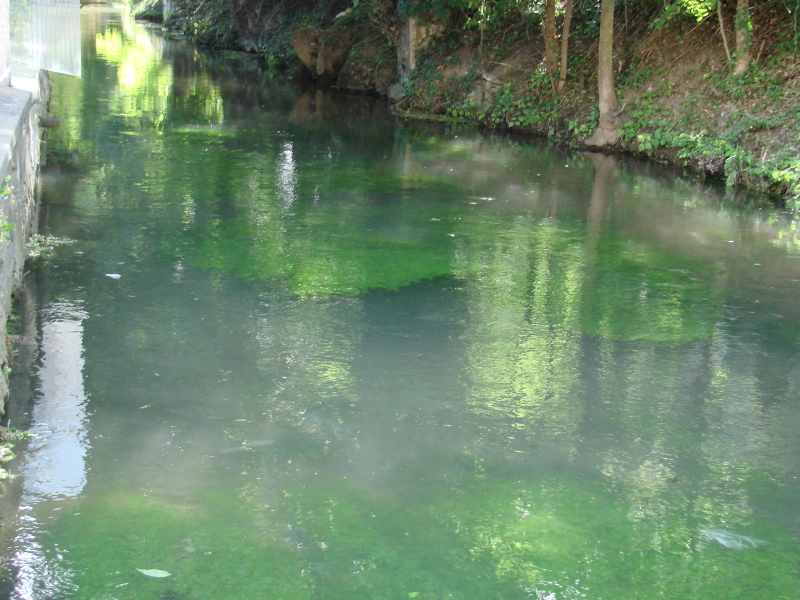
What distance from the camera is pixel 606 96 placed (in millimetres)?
12227

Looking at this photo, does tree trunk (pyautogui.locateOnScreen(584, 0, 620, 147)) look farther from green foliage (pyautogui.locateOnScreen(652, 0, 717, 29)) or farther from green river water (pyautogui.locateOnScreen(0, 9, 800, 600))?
green river water (pyautogui.locateOnScreen(0, 9, 800, 600))

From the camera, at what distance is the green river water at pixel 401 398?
3.25m

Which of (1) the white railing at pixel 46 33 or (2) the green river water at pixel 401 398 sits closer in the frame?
(2) the green river water at pixel 401 398

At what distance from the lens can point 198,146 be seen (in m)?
11.2

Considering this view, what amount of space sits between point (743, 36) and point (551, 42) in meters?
3.44

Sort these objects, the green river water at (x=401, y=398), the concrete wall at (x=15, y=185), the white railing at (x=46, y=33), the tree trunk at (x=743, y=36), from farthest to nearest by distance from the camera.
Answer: the tree trunk at (x=743, y=36)
the white railing at (x=46, y=33)
the concrete wall at (x=15, y=185)
the green river water at (x=401, y=398)

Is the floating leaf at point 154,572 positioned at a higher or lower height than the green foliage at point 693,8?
lower

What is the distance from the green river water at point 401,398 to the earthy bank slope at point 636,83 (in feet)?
5.68

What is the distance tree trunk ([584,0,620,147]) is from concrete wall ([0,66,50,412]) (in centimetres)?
799

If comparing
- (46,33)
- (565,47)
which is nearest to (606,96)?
(565,47)

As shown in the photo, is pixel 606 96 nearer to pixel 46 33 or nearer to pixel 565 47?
pixel 565 47

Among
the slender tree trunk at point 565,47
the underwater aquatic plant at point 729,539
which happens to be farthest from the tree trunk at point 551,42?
the underwater aquatic plant at point 729,539

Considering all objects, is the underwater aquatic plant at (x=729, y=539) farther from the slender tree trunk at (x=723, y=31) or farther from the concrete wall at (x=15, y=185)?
the slender tree trunk at (x=723, y=31)

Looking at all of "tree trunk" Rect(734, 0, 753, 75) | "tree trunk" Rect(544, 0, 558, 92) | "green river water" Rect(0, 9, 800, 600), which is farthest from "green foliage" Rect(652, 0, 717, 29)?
"green river water" Rect(0, 9, 800, 600)
